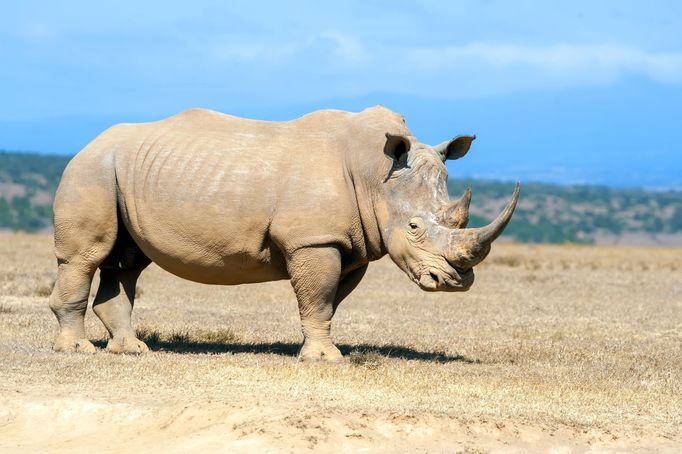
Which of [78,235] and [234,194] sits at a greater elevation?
[234,194]

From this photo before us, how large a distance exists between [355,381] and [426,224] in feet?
5.22

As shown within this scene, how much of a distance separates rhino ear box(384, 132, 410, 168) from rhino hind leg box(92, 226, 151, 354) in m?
2.64

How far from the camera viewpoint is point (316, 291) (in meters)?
11.6

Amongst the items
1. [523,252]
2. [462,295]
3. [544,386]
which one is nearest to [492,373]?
[544,386]

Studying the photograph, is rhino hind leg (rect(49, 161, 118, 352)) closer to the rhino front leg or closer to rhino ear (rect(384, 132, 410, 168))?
the rhino front leg

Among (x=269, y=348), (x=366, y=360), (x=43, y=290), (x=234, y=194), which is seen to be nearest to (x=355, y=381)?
(x=366, y=360)

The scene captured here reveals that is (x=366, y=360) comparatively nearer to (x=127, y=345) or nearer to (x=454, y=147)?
(x=454, y=147)

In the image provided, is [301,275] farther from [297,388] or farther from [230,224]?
[297,388]

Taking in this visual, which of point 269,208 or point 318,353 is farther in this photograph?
point 318,353

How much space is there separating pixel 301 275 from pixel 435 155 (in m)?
1.60

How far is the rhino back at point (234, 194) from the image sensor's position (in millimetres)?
11438

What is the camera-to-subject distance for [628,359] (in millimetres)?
12953

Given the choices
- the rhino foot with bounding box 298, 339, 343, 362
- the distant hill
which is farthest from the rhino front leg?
the distant hill

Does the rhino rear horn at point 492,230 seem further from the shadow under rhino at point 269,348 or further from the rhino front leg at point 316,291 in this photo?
the shadow under rhino at point 269,348
